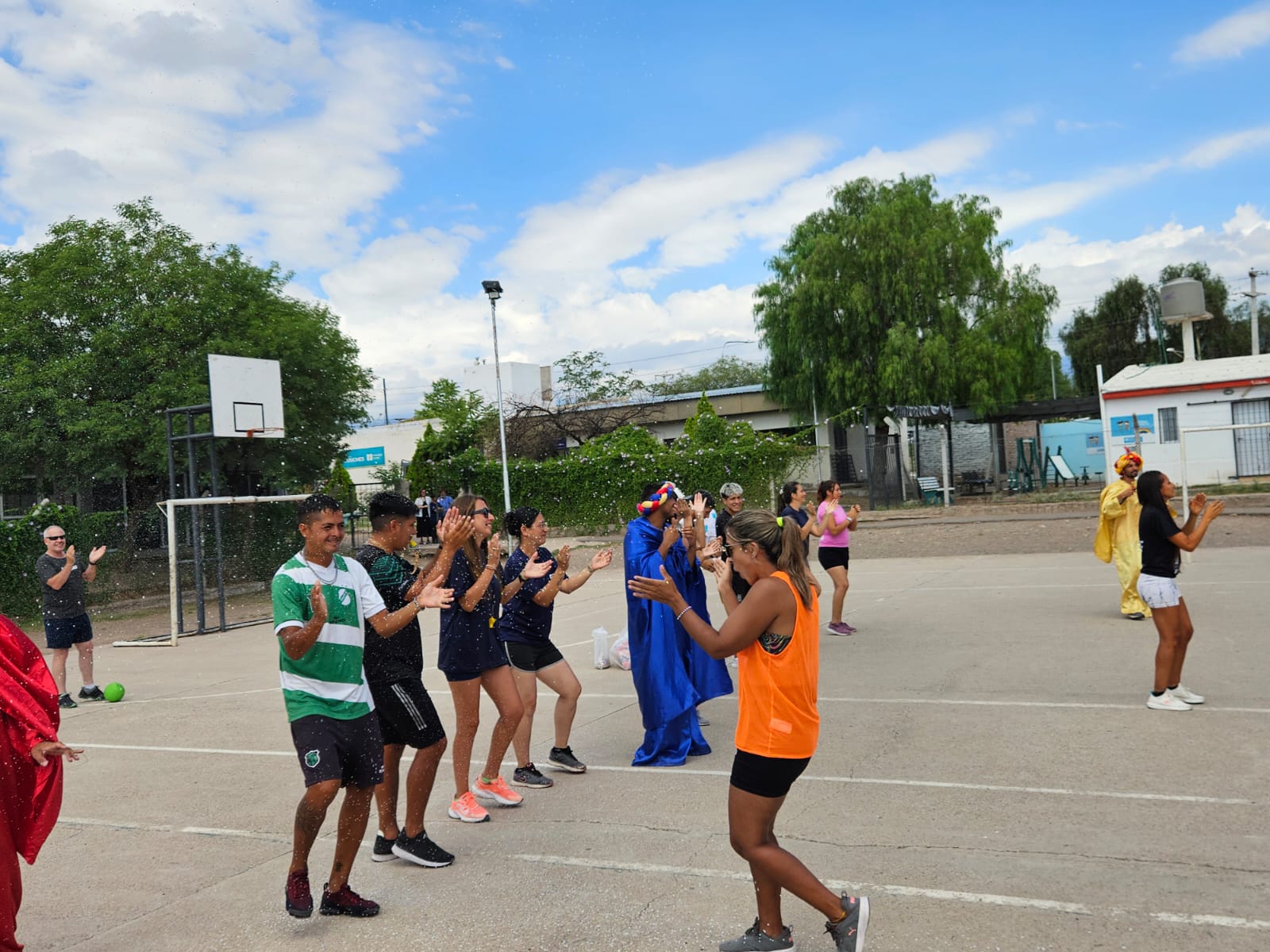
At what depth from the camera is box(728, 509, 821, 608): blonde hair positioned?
3895 millimetres

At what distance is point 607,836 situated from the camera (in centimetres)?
532

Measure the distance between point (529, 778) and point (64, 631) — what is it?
6562 millimetres

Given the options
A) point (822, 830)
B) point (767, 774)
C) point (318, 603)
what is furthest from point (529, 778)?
point (767, 774)

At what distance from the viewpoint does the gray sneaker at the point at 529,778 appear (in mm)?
6375

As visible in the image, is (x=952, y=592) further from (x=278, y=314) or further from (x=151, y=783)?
(x=278, y=314)

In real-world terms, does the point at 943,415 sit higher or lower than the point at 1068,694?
higher

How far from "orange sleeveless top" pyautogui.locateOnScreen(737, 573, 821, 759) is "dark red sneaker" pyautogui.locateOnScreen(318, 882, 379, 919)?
190cm

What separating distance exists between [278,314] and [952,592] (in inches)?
729

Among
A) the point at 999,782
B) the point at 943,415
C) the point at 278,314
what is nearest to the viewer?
the point at 999,782

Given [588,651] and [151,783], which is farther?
[588,651]

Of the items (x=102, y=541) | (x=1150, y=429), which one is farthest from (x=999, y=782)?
(x=1150, y=429)

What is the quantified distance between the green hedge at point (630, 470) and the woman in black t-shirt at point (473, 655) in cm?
2409

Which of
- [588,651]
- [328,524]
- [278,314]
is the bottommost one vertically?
[588,651]

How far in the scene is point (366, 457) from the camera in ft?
174
